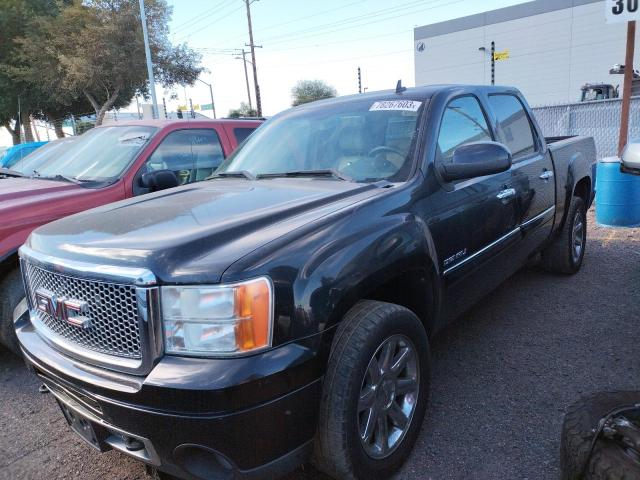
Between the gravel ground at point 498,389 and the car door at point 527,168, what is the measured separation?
25.7 inches

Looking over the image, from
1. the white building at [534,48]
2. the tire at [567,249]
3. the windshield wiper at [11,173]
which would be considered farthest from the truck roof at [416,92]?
the white building at [534,48]

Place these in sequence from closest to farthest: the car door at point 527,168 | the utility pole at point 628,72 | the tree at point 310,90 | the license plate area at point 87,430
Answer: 1. the license plate area at point 87,430
2. the car door at point 527,168
3. the utility pole at point 628,72
4. the tree at point 310,90

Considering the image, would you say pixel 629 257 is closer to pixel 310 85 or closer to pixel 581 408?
pixel 581 408

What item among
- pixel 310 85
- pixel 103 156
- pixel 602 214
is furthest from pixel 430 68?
pixel 103 156

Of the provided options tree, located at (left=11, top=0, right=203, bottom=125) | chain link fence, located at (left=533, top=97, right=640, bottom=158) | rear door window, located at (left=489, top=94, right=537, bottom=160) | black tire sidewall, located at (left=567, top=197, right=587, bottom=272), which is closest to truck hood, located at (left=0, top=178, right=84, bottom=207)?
rear door window, located at (left=489, top=94, right=537, bottom=160)

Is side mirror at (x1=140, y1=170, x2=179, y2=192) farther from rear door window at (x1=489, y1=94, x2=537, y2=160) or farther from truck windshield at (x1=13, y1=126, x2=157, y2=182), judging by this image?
rear door window at (x1=489, y1=94, x2=537, y2=160)

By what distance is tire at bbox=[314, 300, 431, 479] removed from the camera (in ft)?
6.27

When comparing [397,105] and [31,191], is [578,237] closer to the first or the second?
[397,105]

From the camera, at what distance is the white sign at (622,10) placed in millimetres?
5934

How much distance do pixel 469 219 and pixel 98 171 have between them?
3.33 metres

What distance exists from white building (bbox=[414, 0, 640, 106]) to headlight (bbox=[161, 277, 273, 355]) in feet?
122

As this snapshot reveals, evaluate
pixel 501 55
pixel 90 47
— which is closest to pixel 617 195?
pixel 90 47

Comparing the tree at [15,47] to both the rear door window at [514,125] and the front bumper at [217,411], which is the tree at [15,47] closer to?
the rear door window at [514,125]

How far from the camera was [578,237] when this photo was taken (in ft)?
16.3
